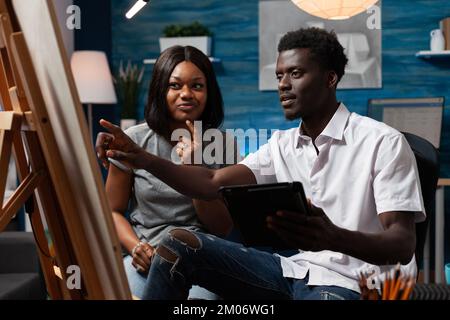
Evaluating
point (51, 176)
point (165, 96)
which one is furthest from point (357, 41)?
point (51, 176)

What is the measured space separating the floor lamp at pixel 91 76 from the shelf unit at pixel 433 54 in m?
2.13

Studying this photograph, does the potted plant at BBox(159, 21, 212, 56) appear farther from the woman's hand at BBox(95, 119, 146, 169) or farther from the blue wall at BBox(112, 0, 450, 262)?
the woman's hand at BBox(95, 119, 146, 169)

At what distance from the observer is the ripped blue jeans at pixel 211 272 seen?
162 cm

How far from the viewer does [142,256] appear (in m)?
1.92

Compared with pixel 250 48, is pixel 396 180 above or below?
below

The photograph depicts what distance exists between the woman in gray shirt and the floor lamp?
2068 millimetres

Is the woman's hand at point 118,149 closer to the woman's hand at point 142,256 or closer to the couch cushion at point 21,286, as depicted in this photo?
the woman's hand at point 142,256

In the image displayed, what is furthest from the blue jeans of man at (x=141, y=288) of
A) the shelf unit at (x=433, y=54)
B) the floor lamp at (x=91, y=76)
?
the shelf unit at (x=433, y=54)

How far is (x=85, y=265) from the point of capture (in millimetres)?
1220

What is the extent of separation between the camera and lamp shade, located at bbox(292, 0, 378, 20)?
278 cm

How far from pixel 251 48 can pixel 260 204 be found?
3498mm

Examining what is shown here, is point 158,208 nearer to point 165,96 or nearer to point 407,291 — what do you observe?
point 165,96

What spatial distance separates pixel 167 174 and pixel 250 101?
2.99 metres
